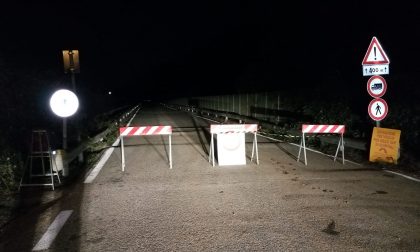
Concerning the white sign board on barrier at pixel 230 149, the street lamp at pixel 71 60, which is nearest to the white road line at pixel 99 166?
the street lamp at pixel 71 60

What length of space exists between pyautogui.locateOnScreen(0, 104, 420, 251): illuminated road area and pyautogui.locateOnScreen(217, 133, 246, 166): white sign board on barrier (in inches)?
Answer: 15.6

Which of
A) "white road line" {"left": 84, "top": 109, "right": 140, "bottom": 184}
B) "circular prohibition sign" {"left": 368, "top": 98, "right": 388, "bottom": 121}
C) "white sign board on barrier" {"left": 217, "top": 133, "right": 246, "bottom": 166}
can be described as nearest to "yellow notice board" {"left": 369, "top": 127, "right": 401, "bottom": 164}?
"circular prohibition sign" {"left": 368, "top": 98, "right": 388, "bottom": 121}

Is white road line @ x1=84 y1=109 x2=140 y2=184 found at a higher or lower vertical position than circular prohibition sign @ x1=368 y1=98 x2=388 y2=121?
lower

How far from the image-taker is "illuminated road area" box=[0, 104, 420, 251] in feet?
15.6

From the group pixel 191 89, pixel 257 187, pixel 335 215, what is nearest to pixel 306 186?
pixel 257 187

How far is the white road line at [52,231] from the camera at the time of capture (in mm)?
4737

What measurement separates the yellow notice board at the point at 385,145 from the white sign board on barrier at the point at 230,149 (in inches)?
146

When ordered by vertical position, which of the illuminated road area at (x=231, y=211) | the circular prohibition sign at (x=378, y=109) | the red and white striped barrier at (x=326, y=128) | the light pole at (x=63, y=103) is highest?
the light pole at (x=63, y=103)

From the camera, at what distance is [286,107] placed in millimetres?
22234

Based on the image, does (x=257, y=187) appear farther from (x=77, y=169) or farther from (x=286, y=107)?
(x=286, y=107)

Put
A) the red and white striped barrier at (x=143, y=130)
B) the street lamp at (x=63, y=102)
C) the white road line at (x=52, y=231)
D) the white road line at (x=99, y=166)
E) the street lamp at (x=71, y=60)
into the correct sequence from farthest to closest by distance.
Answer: the street lamp at (x=71, y=60) → the red and white striped barrier at (x=143, y=130) → the street lamp at (x=63, y=102) → the white road line at (x=99, y=166) → the white road line at (x=52, y=231)

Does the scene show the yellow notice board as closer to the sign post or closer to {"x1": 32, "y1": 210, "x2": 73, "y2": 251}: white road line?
the sign post

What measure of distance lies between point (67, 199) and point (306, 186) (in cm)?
485

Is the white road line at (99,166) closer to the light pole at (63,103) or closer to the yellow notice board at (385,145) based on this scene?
the light pole at (63,103)
